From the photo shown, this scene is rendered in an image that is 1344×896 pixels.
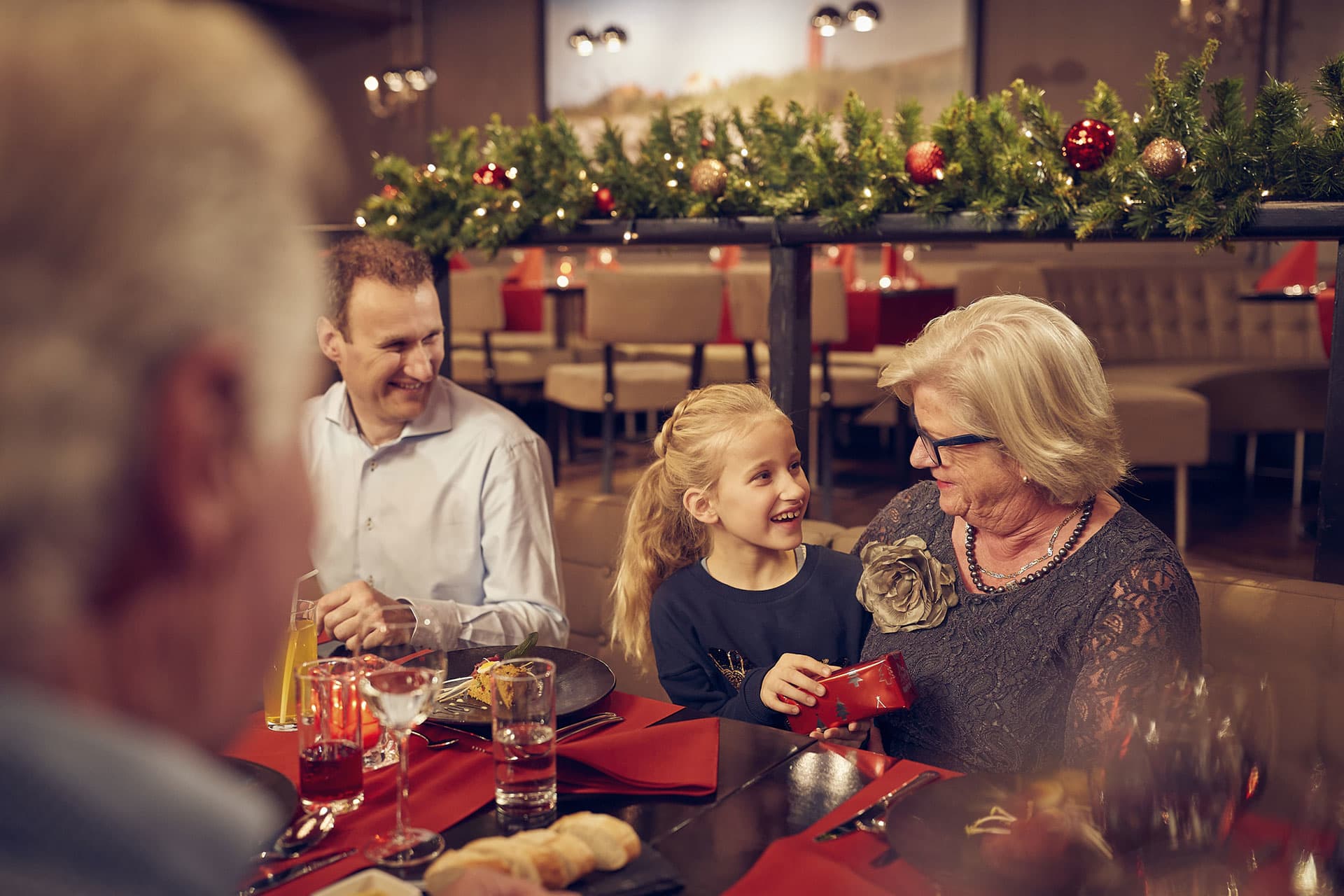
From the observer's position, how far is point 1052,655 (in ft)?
5.47

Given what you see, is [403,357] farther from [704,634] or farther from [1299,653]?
[1299,653]

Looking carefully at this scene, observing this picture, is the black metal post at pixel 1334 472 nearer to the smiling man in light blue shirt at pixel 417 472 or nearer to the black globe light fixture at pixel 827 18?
the smiling man in light blue shirt at pixel 417 472

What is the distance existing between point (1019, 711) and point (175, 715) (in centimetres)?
140

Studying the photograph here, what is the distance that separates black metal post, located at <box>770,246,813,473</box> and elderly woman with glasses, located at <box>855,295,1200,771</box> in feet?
2.31

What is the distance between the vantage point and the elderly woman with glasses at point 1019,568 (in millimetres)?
1596

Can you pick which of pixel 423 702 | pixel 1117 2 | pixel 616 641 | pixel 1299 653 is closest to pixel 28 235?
pixel 423 702

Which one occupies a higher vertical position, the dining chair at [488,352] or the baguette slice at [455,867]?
the dining chair at [488,352]

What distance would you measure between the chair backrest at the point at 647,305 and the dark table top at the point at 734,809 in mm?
3648

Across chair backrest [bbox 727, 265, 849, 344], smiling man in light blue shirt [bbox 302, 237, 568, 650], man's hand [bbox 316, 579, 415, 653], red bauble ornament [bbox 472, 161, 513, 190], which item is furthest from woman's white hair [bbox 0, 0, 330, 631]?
chair backrest [bbox 727, 265, 849, 344]

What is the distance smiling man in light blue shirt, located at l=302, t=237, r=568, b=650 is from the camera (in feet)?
7.40

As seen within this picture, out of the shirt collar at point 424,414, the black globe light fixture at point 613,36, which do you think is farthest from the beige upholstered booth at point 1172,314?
the black globe light fixture at point 613,36

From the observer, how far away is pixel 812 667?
1.61m

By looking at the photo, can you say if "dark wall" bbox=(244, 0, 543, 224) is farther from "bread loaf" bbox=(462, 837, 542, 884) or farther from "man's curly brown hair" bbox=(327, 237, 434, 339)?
"bread loaf" bbox=(462, 837, 542, 884)

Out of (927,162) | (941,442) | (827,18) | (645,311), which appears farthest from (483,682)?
(827,18)
